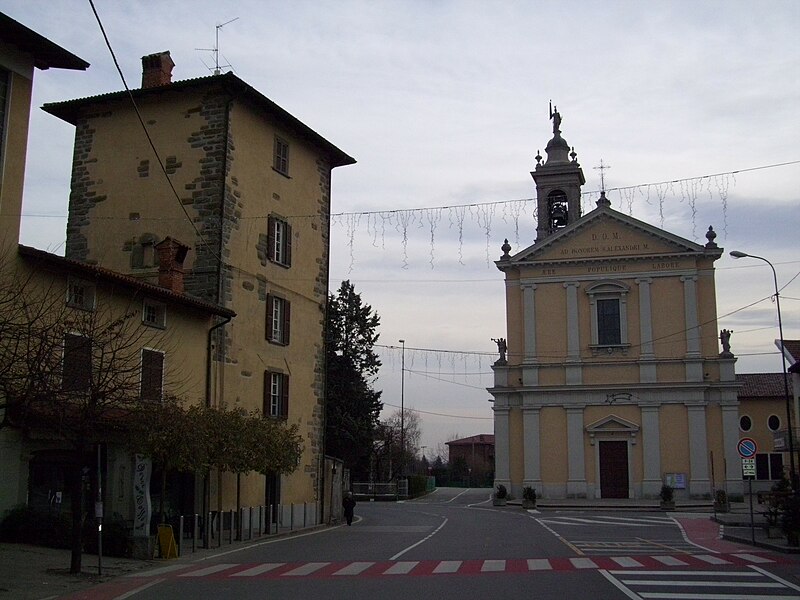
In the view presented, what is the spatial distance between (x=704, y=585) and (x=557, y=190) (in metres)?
44.2

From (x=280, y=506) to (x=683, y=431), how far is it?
2768cm

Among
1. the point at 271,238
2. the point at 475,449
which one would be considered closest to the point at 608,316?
the point at 271,238

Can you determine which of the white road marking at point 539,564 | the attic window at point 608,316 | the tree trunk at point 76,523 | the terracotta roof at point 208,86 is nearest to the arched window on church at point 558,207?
the attic window at point 608,316

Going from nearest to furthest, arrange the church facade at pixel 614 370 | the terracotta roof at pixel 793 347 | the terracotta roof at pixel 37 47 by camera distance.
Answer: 1. the terracotta roof at pixel 37 47
2. the terracotta roof at pixel 793 347
3. the church facade at pixel 614 370

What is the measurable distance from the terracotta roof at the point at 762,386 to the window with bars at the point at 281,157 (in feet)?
138

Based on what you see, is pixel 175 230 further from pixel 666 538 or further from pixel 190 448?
pixel 666 538

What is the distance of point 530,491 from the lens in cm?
4734

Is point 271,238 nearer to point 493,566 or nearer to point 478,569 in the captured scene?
point 493,566

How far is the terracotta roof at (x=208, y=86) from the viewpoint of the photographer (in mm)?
28453

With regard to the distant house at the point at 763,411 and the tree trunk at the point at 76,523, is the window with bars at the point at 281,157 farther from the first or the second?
the distant house at the point at 763,411

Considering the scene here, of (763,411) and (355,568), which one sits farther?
(763,411)

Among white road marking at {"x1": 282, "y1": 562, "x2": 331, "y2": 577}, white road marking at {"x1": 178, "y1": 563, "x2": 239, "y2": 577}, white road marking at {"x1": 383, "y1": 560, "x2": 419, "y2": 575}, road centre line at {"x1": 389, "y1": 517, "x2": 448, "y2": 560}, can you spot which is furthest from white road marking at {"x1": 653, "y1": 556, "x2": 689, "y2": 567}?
white road marking at {"x1": 178, "y1": 563, "x2": 239, "y2": 577}

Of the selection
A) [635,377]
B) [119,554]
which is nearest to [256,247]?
[119,554]

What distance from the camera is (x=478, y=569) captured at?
57.1 feet
